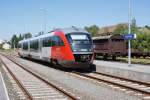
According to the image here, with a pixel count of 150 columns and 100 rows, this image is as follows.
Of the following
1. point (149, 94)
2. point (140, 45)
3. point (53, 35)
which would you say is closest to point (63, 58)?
point (53, 35)

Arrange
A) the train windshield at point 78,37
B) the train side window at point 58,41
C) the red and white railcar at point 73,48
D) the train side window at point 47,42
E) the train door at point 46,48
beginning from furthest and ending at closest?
1. the train door at point 46,48
2. the train side window at point 47,42
3. the train side window at point 58,41
4. the train windshield at point 78,37
5. the red and white railcar at point 73,48

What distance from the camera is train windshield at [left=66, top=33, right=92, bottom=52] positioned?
23.6m

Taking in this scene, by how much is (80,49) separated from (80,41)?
64 cm

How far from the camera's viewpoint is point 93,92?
46.9ft

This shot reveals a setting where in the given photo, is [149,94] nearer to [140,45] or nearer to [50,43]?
[50,43]

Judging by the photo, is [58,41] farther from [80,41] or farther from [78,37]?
[80,41]

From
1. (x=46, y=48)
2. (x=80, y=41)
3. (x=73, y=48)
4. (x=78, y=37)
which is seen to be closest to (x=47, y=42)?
(x=46, y=48)

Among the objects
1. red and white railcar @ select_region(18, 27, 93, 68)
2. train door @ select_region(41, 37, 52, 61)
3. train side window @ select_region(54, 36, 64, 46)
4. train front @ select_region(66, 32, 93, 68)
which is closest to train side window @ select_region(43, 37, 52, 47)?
train door @ select_region(41, 37, 52, 61)

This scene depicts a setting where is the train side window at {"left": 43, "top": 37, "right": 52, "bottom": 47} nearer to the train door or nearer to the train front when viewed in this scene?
the train door

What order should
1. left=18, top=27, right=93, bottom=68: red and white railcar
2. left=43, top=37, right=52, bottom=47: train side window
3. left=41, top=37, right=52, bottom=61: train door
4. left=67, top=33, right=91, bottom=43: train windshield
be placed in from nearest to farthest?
left=18, top=27, right=93, bottom=68: red and white railcar → left=67, top=33, right=91, bottom=43: train windshield → left=43, top=37, right=52, bottom=47: train side window → left=41, top=37, right=52, bottom=61: train door

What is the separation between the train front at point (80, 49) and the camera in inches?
926

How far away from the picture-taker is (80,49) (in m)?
23.6

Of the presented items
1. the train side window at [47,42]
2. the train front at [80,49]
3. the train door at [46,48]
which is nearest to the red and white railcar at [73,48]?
the train front at [80,49]

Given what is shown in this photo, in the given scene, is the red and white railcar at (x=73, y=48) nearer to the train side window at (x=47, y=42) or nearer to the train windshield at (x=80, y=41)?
the train windshield at (x=80, y=41)
